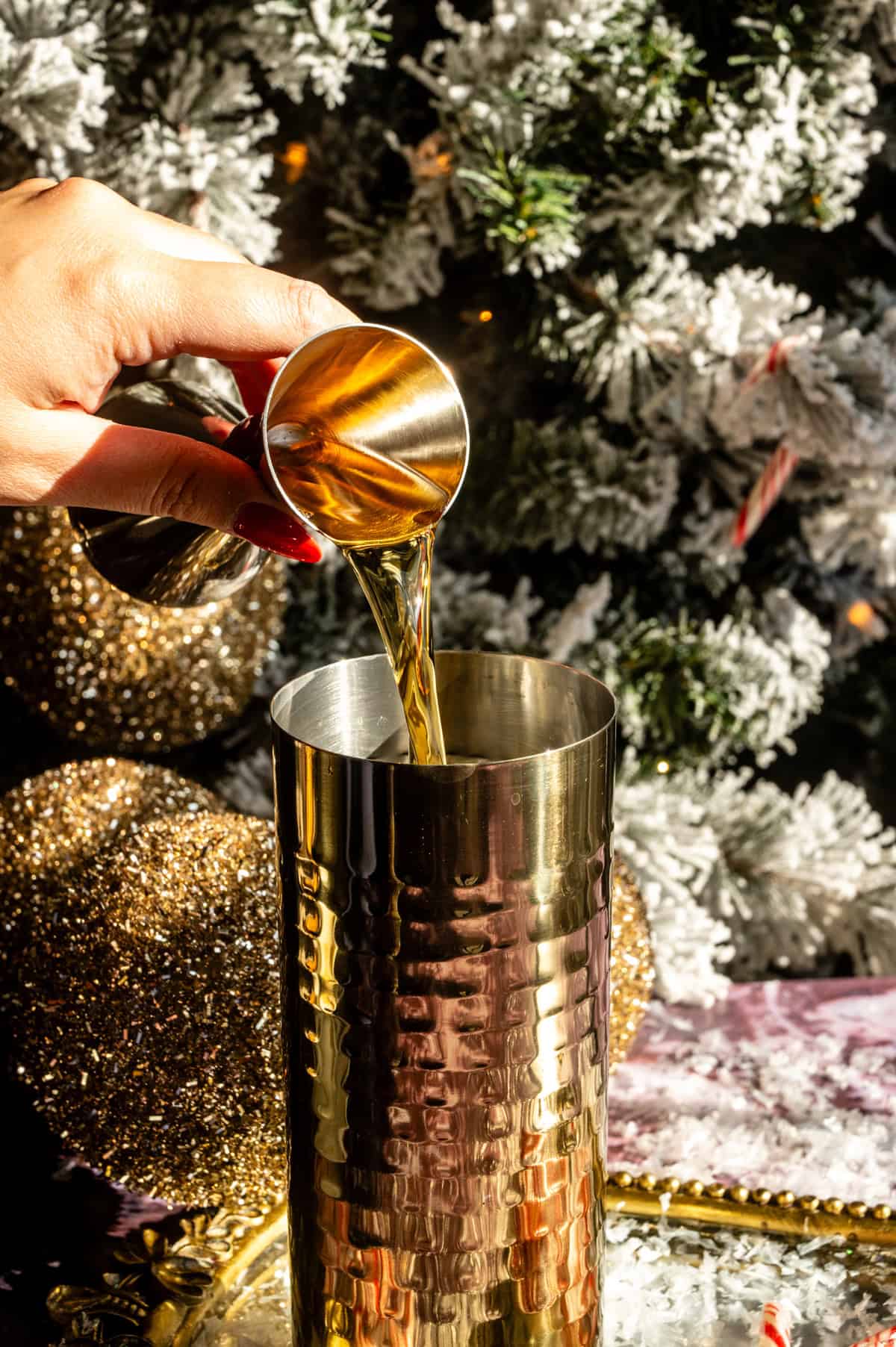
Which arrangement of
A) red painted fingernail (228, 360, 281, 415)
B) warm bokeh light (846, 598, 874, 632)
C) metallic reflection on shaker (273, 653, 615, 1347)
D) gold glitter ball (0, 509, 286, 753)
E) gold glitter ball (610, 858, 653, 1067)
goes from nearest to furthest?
1. metallic reflection on shaker (273, 653, 615, 1347)
2. red painted fingernail (228, 360, 281, 415)
3. gold glitter ball (610, 858, 653, 1067)
4. gold glitter ball (0, 509, 286, 753)
5. warm bokeh light (846, 598, 874, 632)

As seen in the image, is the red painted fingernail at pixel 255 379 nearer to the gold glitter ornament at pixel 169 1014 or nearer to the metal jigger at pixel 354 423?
the metal jigger at pixel 354 423

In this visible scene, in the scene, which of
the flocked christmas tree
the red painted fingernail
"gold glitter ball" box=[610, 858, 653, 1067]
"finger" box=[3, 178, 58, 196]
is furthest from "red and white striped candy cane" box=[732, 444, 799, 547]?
"finger" box=[3, 178, 58, 196]

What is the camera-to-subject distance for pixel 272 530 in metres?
0.64

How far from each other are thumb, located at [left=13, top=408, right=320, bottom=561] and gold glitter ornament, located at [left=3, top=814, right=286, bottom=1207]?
243 millimetres

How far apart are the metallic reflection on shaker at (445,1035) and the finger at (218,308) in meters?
0.17

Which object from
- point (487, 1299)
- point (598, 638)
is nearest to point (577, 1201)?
point (487, 1299)

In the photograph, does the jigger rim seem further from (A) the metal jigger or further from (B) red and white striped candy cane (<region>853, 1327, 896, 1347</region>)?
(B) red and white striped candy cane (<region>853, 1327, 896, 1347</region>)

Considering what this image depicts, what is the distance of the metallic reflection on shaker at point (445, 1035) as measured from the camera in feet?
1.68

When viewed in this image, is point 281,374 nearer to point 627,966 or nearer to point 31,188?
point 31,188

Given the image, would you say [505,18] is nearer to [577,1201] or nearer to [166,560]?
[166,560]

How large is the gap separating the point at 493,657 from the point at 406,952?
0.57ft

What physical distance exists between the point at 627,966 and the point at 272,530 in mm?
406

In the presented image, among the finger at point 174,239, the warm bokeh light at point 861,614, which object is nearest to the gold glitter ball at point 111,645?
the finger at point 174,239

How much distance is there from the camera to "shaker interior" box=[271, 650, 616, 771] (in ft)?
1.98
